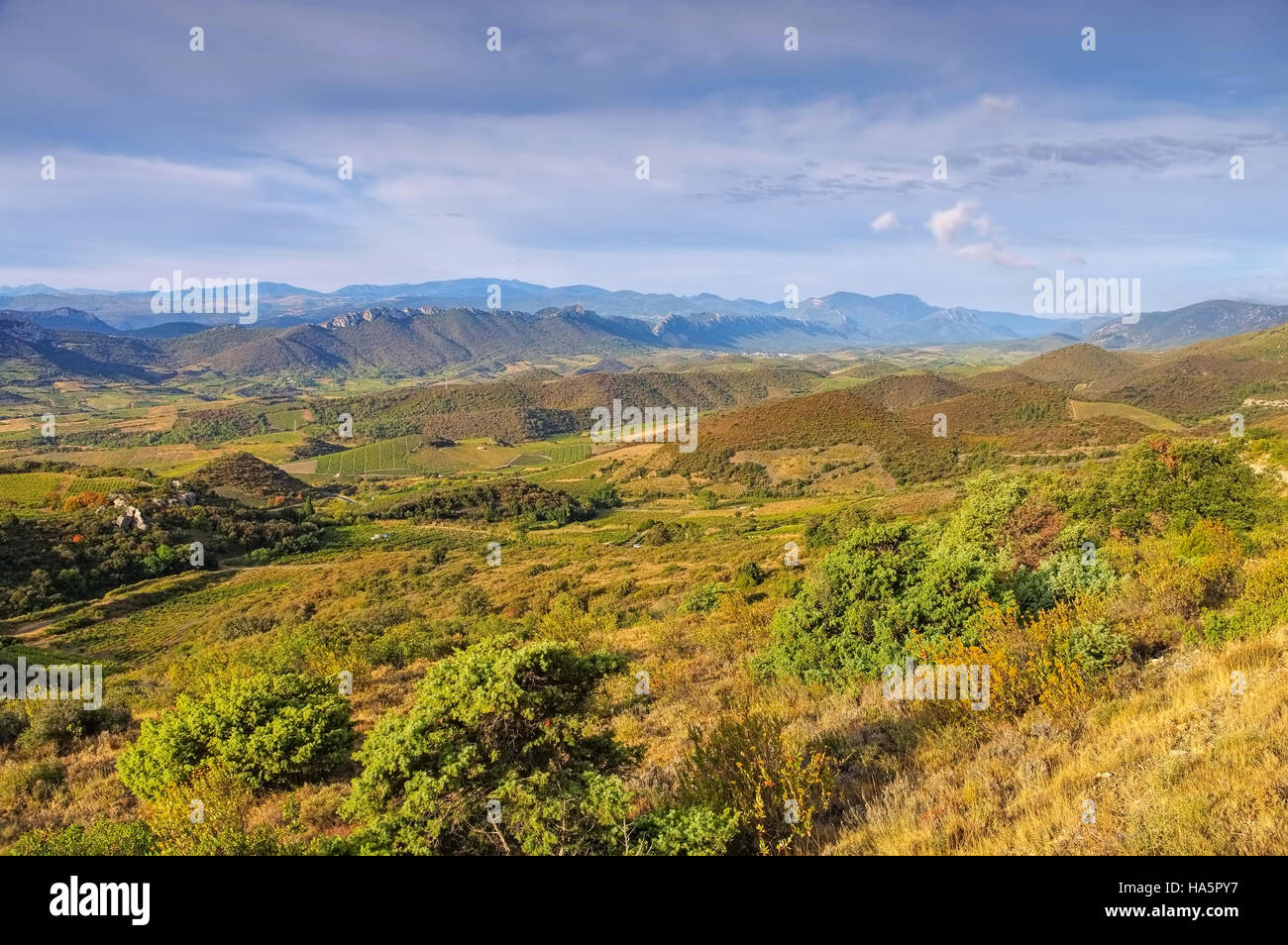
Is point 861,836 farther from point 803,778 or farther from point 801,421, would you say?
point 801,421

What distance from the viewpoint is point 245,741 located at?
8.99 metres

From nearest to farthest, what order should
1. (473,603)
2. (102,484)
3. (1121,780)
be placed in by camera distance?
(1121,780), (473,603), (102,484)

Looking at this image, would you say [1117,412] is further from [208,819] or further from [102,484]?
[102,484]

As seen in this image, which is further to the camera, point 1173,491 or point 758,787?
point 1173,491

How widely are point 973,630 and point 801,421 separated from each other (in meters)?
95.6

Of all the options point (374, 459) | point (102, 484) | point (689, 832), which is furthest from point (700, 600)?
point (374, 459)

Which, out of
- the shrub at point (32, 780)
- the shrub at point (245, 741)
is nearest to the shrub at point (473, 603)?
the shrub at point (32, 780)

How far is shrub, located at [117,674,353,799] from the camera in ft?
29.0

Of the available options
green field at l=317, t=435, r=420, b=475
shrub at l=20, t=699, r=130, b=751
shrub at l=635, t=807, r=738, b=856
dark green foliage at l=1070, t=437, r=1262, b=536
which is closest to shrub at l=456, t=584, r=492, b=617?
shrub at l=20, t=699, r=130, b=751

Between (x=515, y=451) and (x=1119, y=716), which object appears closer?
(x=1119, y=716)

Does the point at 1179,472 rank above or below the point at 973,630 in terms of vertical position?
above

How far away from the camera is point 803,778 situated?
18.8 ft

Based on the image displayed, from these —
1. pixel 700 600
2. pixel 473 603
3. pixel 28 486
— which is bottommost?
pixel 473 603
